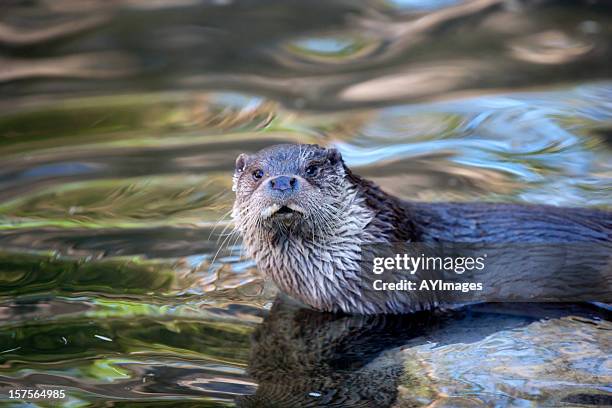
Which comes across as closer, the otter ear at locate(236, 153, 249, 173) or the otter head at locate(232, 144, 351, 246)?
the otter head at locate(232, 144, 351, 246)

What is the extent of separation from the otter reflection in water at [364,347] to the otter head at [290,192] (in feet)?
1.59

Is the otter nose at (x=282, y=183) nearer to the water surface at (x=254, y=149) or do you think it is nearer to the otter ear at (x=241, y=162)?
A: the otter ear at (x=241, y=162)

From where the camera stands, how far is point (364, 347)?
489 centimetres

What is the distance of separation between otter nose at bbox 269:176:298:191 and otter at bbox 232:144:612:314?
0.88 feet

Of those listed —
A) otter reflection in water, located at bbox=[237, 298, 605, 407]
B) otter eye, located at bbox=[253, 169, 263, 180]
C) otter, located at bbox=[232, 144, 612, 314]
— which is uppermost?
otter eye, located at bbox=[253, 169, 263, 180]

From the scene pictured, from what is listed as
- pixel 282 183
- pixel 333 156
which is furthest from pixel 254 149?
pixel 282 183

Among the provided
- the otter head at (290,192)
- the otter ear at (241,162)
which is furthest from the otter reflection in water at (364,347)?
the otter ear at (241,162)

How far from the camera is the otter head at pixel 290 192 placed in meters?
4.68

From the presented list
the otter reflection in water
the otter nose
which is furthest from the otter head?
Result: the otter reflection in water

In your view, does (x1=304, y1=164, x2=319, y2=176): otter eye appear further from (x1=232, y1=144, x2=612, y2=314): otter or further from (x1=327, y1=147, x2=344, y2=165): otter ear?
(x1=327, y1=147, x2=344, y2=165): otter ear

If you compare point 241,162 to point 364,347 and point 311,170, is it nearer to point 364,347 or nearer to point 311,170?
point 311,170

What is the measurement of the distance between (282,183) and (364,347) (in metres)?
0.90

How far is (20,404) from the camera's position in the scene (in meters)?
4.37

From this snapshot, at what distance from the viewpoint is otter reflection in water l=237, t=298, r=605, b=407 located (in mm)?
4344
